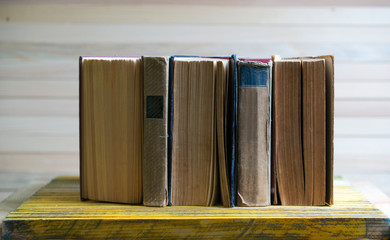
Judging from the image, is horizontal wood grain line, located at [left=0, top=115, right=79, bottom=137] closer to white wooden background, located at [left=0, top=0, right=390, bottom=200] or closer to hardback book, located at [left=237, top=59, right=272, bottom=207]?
white wooden background, located at [left=0, top=0, right=390, bottom=200]

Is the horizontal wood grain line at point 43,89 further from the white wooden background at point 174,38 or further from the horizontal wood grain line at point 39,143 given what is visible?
the horizontal wood grain line at point 39,143

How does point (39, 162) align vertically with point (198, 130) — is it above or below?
below

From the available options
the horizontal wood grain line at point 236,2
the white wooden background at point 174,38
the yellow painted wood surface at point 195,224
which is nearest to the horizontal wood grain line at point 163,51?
the white wooden background at point 174,38

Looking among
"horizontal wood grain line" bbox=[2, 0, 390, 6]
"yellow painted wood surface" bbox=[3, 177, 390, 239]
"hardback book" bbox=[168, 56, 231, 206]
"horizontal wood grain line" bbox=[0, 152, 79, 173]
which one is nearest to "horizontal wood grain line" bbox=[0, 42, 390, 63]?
"horizontal wood grain line" bbox=[2, 0, 390, 6]

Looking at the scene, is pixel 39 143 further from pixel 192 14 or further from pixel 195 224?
pixel 195 224

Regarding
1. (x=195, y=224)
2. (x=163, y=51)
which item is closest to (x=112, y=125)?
(x=195, y=224)

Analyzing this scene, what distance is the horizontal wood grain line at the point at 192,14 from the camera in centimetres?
122

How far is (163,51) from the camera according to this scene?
1232 millimetres

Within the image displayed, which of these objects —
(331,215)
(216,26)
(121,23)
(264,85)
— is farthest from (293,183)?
(121,23)

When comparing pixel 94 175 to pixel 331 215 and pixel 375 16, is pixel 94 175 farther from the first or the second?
pixel 375 16

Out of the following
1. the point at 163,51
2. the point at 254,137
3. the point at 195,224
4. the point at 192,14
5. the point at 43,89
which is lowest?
the point at 195,224

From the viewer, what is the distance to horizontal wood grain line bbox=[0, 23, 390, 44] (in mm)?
1226

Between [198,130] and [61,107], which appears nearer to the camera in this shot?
[198,130]

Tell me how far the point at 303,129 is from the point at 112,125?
357 millimetres
